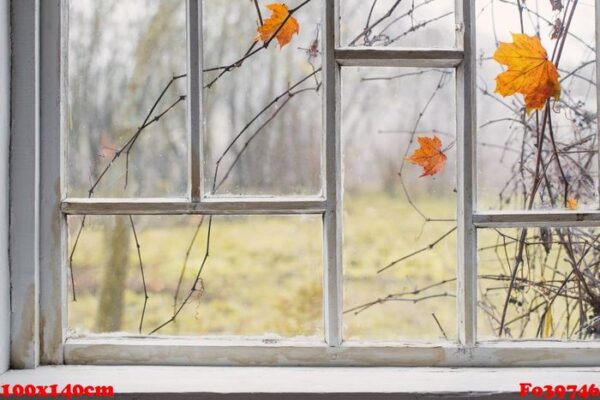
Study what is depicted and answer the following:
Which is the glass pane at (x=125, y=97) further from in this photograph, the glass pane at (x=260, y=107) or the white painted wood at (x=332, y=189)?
the white painted wood at (x=332, y=189)

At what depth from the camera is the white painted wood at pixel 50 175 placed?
125 centimetres

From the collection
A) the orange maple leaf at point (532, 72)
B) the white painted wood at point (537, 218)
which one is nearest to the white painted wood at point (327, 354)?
the white painted wood at point (537, 218)

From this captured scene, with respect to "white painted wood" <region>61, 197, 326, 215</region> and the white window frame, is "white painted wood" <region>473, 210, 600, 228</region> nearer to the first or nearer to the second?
the white window frame

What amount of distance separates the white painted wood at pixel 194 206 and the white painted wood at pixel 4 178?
104mm

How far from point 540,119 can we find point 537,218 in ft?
0.59

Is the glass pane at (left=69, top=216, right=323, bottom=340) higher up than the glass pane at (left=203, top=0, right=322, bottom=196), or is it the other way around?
the glass pane at (left=203, top=0, right=322, bottom=196)

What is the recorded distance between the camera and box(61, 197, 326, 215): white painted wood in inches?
49.8

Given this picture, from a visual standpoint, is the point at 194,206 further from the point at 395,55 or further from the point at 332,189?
the point at 395,55

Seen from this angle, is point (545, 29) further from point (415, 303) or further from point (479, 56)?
point (415, 303)

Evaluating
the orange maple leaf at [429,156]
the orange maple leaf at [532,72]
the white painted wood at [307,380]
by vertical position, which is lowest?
the white painted wood at [307,380]

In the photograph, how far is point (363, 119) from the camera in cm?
129

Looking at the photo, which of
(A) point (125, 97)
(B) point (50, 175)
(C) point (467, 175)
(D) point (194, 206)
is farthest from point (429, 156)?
(B) point (50, 175)

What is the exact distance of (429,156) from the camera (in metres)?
1.29

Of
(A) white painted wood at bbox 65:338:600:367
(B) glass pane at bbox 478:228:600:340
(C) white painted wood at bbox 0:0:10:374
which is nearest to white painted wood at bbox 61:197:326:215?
(C) white painted wood at bbox 0:0:10:374
